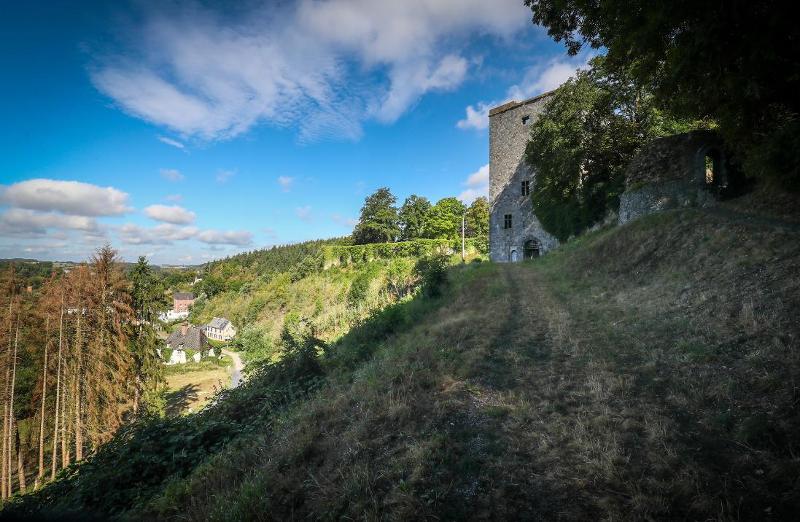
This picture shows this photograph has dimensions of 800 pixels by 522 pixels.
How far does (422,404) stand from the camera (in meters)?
4.96

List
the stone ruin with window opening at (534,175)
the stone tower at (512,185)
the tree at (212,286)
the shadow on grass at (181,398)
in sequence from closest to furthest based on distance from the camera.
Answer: the stone ruin with window opening at (534,175), the stone tower at (512,185), the shadow on grass at (181,398), the tree at (212,286)

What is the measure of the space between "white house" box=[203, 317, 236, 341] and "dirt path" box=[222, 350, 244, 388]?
930 centimetres

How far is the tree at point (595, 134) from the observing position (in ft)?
64.1

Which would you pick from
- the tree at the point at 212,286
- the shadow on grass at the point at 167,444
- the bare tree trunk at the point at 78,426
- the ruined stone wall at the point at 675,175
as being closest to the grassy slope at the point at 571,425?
the shadow on grass at the point at 167,444

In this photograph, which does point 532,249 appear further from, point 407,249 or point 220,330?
point 220,330

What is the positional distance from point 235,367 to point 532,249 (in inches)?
1756

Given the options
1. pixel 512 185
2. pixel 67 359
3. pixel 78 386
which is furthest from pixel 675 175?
pixel 67 359

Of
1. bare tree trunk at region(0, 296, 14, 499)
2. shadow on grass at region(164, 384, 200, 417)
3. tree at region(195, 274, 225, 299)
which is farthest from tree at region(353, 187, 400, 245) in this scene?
tree at region(195, 274, 225, 299)

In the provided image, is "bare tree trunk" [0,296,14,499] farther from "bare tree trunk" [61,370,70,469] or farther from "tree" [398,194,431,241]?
"tree" [398,194,431,241]

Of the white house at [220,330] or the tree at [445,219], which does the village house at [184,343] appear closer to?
the white house at [220,330]

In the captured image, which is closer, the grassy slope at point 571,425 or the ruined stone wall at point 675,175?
the grassy slope at point 571,425

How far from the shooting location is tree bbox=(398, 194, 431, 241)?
54.2 m

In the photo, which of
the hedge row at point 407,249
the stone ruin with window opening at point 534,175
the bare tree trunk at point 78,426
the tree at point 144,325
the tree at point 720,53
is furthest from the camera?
the hedge row at point 407,249

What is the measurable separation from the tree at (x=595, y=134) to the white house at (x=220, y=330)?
219 feet
